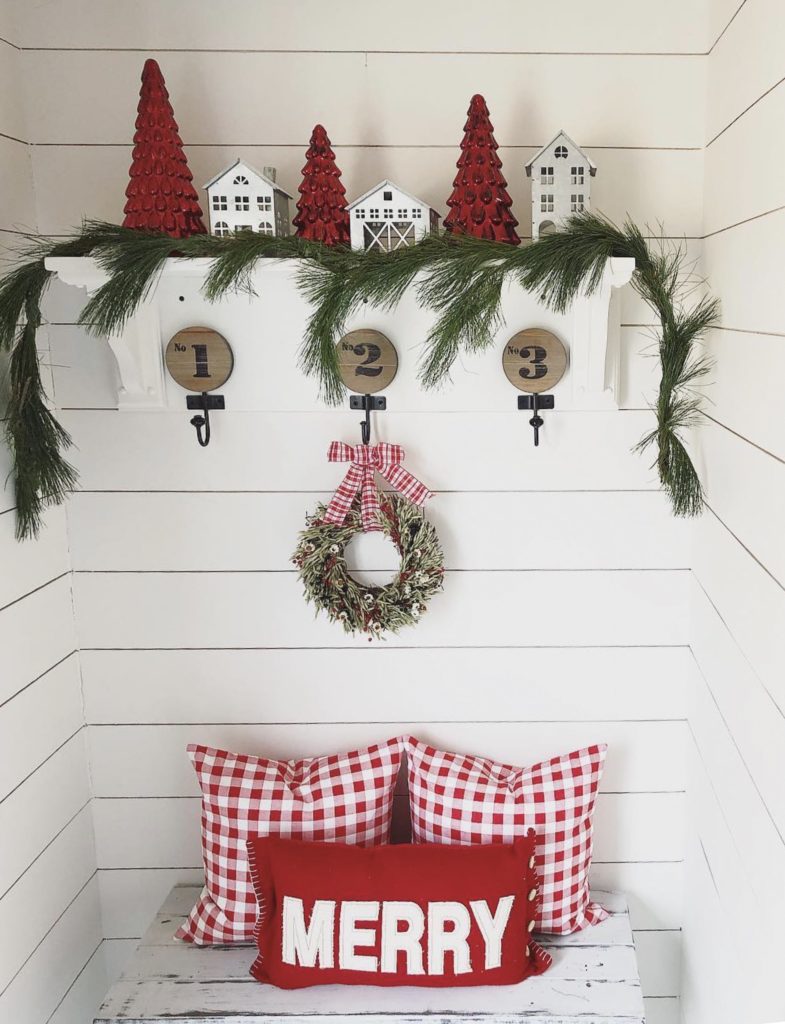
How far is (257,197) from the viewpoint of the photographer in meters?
1.38

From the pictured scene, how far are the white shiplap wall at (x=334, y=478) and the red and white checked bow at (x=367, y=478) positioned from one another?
6cm

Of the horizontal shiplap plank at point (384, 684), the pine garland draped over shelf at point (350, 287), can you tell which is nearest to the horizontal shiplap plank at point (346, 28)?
the pine garland draped over shelf at point (350, 287)

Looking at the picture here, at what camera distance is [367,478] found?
5.11ft

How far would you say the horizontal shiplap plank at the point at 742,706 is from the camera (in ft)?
3.89

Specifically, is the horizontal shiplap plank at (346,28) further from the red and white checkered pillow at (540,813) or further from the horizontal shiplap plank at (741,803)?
the red and white checkered pillow at (540,813)

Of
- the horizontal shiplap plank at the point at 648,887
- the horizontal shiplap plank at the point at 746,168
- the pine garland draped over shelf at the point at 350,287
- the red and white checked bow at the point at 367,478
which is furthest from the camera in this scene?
the horizontal shiplap plank at the point at 648,887

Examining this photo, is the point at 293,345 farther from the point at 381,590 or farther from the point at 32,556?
the point at 32,556

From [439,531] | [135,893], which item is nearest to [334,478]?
[439,531]

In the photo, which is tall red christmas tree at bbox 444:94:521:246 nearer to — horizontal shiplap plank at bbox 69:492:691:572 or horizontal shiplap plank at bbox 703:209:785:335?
horizontal shiplap plank at bbox 703:209:785:335

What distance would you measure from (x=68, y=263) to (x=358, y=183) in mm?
501

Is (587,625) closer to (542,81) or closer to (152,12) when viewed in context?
(542,81)

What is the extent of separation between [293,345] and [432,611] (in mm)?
546

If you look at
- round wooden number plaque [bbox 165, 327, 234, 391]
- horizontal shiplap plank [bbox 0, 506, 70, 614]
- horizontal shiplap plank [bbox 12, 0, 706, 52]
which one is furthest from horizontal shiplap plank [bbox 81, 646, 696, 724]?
horizontal shiplap plank [bbox 12, 0, 706, 52]

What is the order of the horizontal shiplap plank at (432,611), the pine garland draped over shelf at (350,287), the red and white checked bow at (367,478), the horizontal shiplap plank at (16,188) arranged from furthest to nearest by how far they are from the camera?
the horizontal shiplap plank at (432,611), the red and white checked bow at (367,478), the horizontal shiplap plank at (16,188), the pine garland draped over shelf at (350,287)
